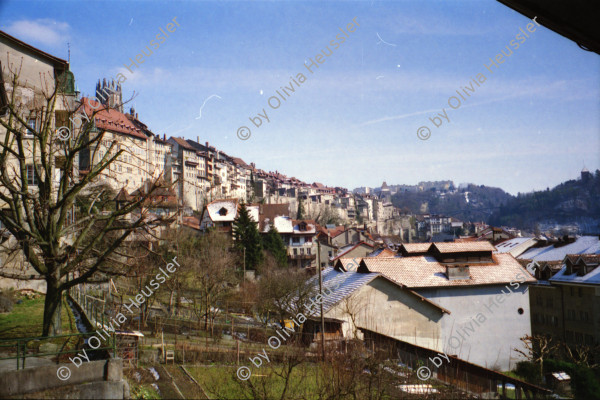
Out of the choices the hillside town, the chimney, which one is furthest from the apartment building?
the chimney

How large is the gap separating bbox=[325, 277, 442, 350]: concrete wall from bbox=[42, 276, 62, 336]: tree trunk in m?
17.6

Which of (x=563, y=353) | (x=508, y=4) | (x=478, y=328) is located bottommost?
(x=563, y=353)

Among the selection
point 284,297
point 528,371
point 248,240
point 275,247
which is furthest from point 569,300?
point 275,247

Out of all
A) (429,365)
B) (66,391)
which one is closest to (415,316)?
(429,365)

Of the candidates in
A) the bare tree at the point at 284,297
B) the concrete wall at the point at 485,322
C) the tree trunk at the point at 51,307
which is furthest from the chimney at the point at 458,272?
the tree trunk at the point at 51,307

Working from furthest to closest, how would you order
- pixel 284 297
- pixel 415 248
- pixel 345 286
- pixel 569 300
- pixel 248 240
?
pixel 248 240
pixel 569 300
pixel 415 248
pixel 284 297
pixel 345 286

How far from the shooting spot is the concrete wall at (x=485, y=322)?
95.9 ft

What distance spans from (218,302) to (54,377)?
27996 mm

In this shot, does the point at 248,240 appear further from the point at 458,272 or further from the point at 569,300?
the point at 569,300

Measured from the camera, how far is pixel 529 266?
41.9 m

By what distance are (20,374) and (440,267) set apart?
93.3 ft

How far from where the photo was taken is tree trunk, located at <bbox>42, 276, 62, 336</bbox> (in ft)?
35.8

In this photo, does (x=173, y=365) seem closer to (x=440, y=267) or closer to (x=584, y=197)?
(x=440, y=267)

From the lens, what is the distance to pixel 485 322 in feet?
99.1
